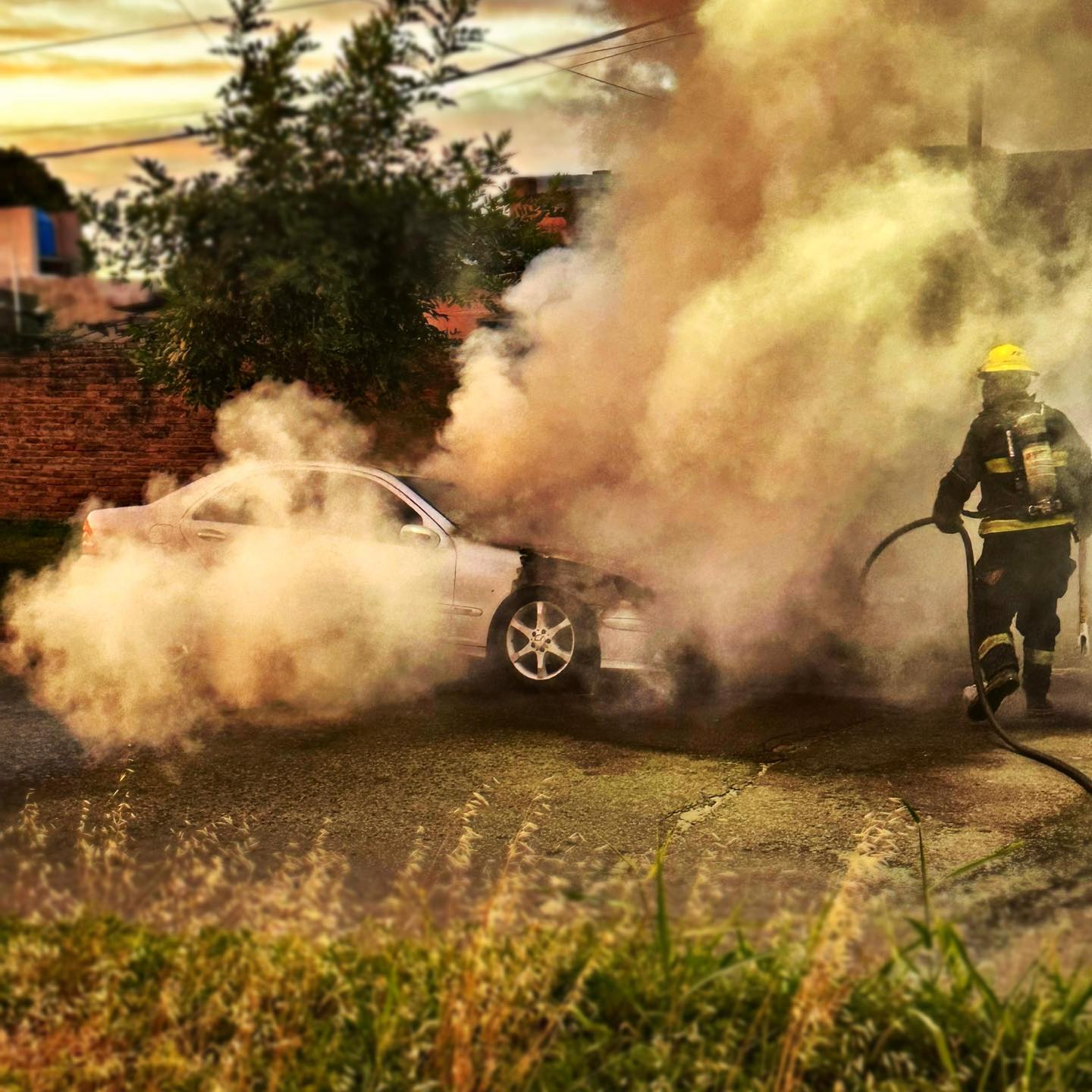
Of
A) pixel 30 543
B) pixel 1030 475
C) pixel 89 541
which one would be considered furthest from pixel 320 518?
pixel 30 543

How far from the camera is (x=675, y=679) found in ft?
25.1

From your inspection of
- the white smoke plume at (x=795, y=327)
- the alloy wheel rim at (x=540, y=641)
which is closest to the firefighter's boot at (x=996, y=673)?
the white smoke plume at (x=795, y=327)

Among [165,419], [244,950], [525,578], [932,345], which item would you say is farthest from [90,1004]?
[165,419]

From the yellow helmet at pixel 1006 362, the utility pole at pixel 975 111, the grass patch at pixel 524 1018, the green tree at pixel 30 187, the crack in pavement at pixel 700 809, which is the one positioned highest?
the utility pole at pixel 975 111

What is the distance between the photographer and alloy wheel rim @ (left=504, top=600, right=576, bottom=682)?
24.2 ft

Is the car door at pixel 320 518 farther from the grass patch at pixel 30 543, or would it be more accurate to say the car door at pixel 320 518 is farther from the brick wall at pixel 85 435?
the brick wall at pixel 85 435

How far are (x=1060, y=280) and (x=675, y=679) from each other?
12.1 ft

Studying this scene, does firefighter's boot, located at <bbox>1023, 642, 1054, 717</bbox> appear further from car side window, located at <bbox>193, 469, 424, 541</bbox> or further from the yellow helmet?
car side window, located at <bbox>193, 469, 424, 541</bbox>

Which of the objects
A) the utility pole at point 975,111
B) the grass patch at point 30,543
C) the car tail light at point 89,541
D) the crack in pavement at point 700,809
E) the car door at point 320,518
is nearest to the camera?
the crack in pavement at point 700,809

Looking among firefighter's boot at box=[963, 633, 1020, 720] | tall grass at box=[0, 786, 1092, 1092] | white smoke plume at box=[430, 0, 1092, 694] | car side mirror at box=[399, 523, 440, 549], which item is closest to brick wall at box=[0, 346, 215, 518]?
white smoke plume at box=[430, 0, 1092, 694]

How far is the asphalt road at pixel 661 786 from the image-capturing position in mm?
4566

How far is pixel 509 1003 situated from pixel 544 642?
4400 mm

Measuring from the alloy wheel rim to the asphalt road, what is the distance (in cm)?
21

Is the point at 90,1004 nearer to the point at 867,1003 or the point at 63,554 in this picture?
the point at 867,1003
